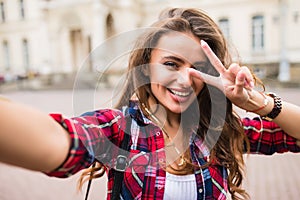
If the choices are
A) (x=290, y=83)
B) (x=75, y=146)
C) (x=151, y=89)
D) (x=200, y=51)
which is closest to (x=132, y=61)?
(x=151, y=89)

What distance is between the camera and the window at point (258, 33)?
2412 cm

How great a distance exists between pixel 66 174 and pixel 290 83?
17.1 m

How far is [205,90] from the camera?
4.91 feet

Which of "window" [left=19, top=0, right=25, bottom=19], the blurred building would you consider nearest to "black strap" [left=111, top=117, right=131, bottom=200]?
the blurred building

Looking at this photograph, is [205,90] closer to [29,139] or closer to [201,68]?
[201,68]

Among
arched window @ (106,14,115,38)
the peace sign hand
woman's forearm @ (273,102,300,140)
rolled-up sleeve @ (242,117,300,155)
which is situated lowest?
arched window @ (106,14,115,38)

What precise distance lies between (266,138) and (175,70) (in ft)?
1.83

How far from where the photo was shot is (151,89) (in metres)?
1.38

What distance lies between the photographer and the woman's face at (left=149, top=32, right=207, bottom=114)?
1.30 metres

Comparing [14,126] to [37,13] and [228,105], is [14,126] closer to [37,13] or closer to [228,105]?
[228,105]

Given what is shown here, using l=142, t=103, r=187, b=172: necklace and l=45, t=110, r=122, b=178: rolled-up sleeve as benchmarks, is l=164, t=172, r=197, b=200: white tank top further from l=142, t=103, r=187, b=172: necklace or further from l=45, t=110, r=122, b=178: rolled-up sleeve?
l=45, t=110, r=122, b=178: rolled-up sleeve

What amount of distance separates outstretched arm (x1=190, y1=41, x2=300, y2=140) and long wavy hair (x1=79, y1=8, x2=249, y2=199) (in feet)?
0.30

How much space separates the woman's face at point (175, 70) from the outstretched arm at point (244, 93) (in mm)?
90

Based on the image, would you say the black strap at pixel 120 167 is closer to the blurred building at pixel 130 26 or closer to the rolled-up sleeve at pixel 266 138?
the rolled-up sleeve at pixel 266 138
